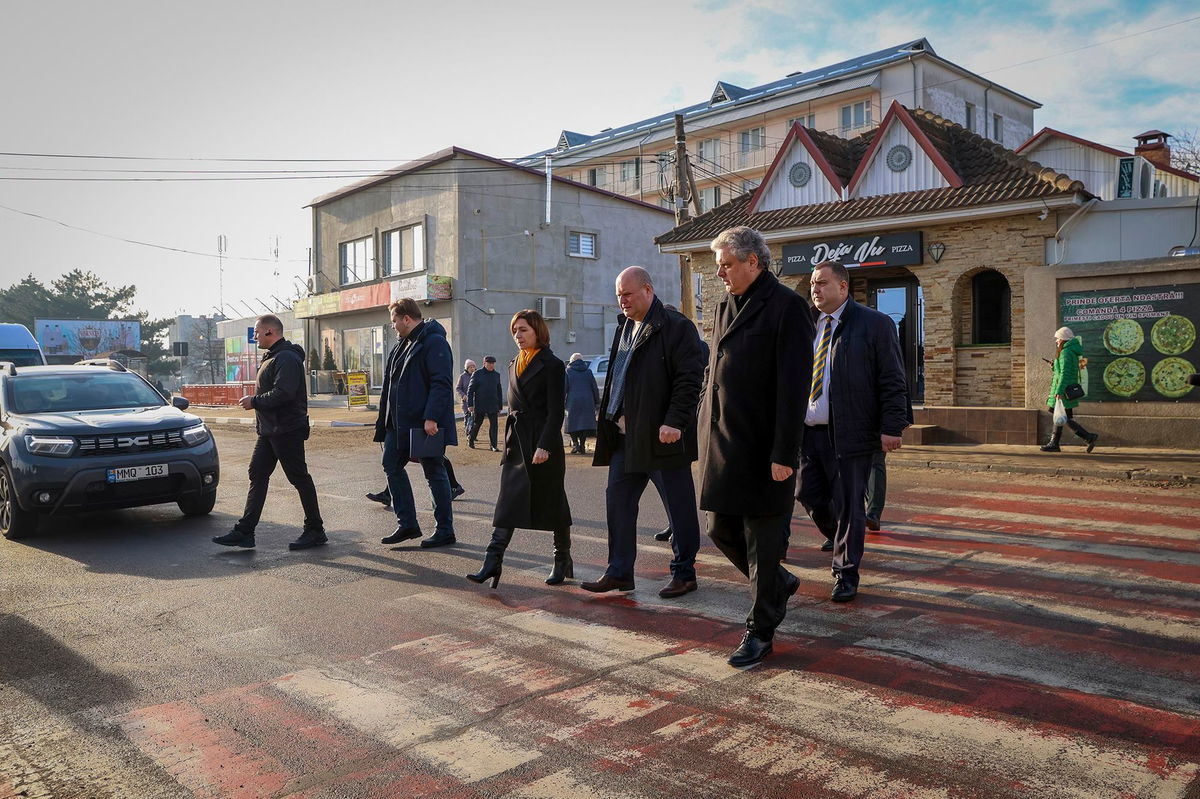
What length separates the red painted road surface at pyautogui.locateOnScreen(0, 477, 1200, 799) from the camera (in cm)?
318

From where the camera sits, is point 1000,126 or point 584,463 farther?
point 1000,126

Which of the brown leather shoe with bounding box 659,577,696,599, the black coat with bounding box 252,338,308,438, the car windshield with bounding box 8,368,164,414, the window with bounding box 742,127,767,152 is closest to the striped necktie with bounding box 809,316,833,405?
the brown leather shoe with bounding box 659,577,696,599

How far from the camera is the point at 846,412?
5785 mm

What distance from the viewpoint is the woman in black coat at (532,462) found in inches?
236

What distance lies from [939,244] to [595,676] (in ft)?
47.6

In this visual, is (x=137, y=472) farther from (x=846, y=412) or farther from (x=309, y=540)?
(x=846, y=412)

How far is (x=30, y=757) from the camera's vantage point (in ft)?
11.5

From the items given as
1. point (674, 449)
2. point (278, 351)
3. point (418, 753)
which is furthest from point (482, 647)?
point (278, 351)

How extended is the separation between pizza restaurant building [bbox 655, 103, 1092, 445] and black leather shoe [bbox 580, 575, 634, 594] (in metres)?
11.2

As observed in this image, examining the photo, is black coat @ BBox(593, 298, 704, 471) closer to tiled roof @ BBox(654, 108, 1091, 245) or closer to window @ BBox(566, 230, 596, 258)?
tiled roof @ BBox(654, 108, 1091, 245)

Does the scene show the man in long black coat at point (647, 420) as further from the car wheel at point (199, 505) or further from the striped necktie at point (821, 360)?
the car wheel at point (199, 505)

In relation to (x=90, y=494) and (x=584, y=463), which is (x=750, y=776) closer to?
(x=90, y=494)

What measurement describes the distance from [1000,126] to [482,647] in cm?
5166

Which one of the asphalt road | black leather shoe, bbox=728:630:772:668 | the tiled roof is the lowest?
the asphalt road
